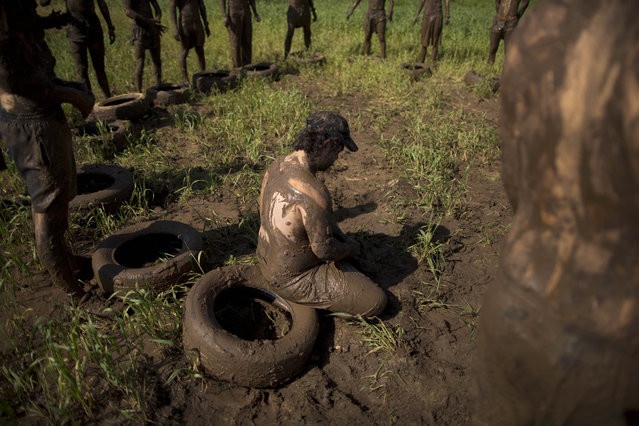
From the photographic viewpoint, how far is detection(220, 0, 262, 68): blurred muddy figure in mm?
8141

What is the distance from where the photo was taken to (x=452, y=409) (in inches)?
97.8

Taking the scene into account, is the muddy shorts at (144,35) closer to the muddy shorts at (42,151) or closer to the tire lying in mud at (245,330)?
the muddy shorts at (42,151)

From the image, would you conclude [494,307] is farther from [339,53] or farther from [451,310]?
[339,53]

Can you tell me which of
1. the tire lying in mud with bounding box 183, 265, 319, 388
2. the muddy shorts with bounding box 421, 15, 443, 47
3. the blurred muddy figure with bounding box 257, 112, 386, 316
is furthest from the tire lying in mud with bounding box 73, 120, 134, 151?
the muddy shorts with bounding box 421, 15, 443, 47

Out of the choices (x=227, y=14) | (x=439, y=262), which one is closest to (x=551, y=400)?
(x=439, y=262)

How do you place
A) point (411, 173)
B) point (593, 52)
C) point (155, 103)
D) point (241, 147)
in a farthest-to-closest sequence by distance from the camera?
point (155, 103) → point (241, 147) → point (411, 173) → point (593, 52)

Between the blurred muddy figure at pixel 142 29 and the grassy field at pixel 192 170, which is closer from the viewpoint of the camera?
the grassy field at pixel 192 170

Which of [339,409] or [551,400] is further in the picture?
[339,409]

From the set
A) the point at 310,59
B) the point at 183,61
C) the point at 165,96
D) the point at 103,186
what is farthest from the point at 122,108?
the point at 310,59

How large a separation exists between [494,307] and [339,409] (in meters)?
1.60

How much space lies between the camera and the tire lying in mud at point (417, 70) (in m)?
7.87

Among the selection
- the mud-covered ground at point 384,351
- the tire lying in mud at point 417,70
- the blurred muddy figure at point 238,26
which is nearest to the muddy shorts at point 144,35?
the blurred muddy figure at point 238,26

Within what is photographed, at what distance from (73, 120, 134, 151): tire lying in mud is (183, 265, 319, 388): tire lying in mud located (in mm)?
3153

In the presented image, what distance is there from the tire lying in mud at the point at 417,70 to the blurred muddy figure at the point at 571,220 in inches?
282
